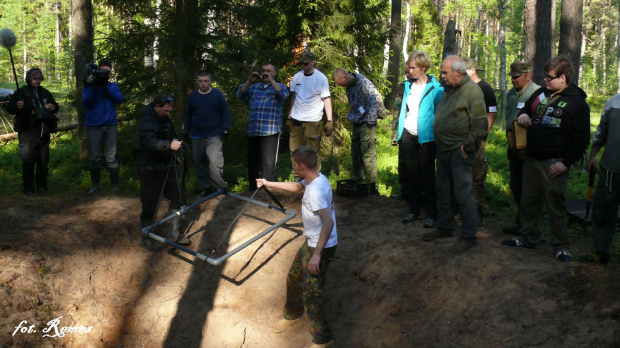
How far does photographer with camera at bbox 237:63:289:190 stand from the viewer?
8.40m

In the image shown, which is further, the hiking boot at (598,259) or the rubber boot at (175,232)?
the rubber boot at (175,232)

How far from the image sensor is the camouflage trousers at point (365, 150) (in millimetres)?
8188

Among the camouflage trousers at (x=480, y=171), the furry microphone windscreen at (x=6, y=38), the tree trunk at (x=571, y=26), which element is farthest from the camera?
the tree trunk at (x=571, y=26)

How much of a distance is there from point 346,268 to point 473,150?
225 centimetres

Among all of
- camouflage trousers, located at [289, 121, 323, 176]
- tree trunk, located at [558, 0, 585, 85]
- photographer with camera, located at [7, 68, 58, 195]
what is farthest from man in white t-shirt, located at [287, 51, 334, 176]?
tree trunk, located at [558, 0, 585, 85]

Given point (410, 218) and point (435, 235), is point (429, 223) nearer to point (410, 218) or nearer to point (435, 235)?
point (410, 218)

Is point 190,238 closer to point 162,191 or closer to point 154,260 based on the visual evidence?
point 154,260

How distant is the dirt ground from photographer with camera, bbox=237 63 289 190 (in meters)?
1.06

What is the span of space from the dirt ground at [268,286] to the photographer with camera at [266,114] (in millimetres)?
1055

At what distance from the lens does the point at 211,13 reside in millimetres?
11805

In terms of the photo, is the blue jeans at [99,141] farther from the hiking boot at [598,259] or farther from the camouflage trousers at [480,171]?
the hiking boot at [598,259]

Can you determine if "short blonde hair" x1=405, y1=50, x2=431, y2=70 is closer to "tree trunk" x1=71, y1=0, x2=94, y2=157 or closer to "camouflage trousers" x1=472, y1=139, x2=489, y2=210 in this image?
"camouflage trousers" x1=472, y1=139, x2=489, y2=210

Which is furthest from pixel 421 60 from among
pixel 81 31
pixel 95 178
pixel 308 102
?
pixel 81 31

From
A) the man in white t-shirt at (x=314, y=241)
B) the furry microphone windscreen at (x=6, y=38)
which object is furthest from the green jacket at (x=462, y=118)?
the furry microphone windscreen at (x=6, y=38)
